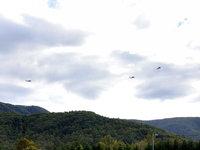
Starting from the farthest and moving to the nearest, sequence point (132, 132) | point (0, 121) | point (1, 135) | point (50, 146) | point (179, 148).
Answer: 1. point (0, 121)
2. point (1, 135)
3. point (132, 132)
4. point (50, 146)
5. point (179, 148)

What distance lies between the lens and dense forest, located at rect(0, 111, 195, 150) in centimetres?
14050

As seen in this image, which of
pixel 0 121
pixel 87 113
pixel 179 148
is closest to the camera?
pixel 179 148

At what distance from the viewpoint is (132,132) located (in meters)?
145

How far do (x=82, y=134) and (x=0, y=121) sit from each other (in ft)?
232

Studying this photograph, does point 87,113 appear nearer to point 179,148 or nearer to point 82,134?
point 82,134

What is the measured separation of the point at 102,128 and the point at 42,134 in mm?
44471

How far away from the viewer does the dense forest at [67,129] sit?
14050 cm

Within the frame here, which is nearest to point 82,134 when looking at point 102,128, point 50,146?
point 102,128

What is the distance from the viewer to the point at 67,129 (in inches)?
6496

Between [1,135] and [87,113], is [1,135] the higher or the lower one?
the lower one

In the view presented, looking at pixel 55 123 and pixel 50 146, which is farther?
pixel 55 123

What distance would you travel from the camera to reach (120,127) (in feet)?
527

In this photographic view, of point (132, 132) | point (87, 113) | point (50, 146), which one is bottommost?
point (50, 146)

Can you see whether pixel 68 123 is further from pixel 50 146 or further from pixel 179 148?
pixel 179 148
